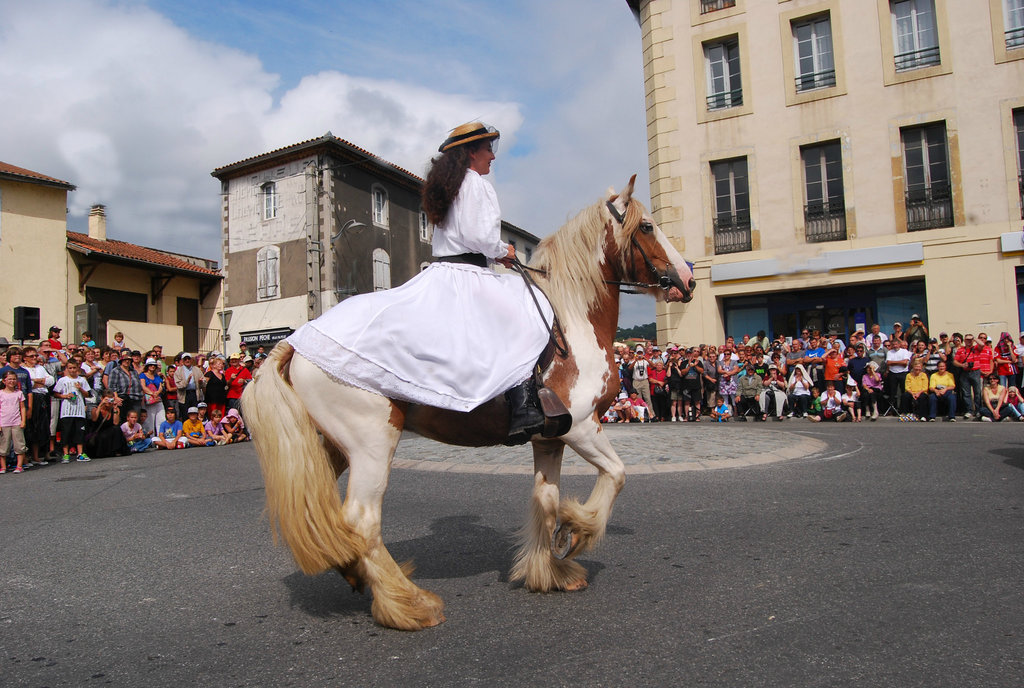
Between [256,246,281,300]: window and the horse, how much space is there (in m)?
32.1

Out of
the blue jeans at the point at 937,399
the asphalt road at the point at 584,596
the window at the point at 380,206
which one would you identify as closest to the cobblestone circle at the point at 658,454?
the asphalt road at the point at 584,596

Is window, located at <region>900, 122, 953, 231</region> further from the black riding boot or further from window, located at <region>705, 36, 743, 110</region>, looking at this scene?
the black riding boot

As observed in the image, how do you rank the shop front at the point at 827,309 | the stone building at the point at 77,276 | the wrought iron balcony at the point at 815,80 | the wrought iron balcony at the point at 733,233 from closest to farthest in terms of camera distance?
the shop front at the point at 827,309 < the wrought iron balcony at the point at 815,80 < the wrought iron balcony at the point at 733,233 < the stone building at the point at 77,276

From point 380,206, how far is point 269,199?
574 centimetres

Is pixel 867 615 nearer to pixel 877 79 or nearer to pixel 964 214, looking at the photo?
pixel 964 214

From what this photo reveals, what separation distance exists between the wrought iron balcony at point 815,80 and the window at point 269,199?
24.9 m

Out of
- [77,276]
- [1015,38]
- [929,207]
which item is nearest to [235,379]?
[929,207]

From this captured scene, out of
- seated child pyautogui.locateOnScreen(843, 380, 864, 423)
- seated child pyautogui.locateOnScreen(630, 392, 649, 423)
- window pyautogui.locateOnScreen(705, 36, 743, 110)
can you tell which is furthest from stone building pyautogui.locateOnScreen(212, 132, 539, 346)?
seated child pyautogui.locateOnScreen(843, 380, 864, 423)

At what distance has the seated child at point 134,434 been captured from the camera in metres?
12.7

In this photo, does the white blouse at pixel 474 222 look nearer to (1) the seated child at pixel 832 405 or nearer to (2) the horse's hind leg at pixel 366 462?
(2) the horse's hind leg at pixel 366 462

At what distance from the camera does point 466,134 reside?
3.78 metres

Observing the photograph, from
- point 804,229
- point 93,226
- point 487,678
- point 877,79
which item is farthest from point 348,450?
point 93,226

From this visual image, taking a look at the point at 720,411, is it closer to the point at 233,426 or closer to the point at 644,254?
the point at 233,426

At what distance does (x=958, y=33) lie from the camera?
18391 mm
